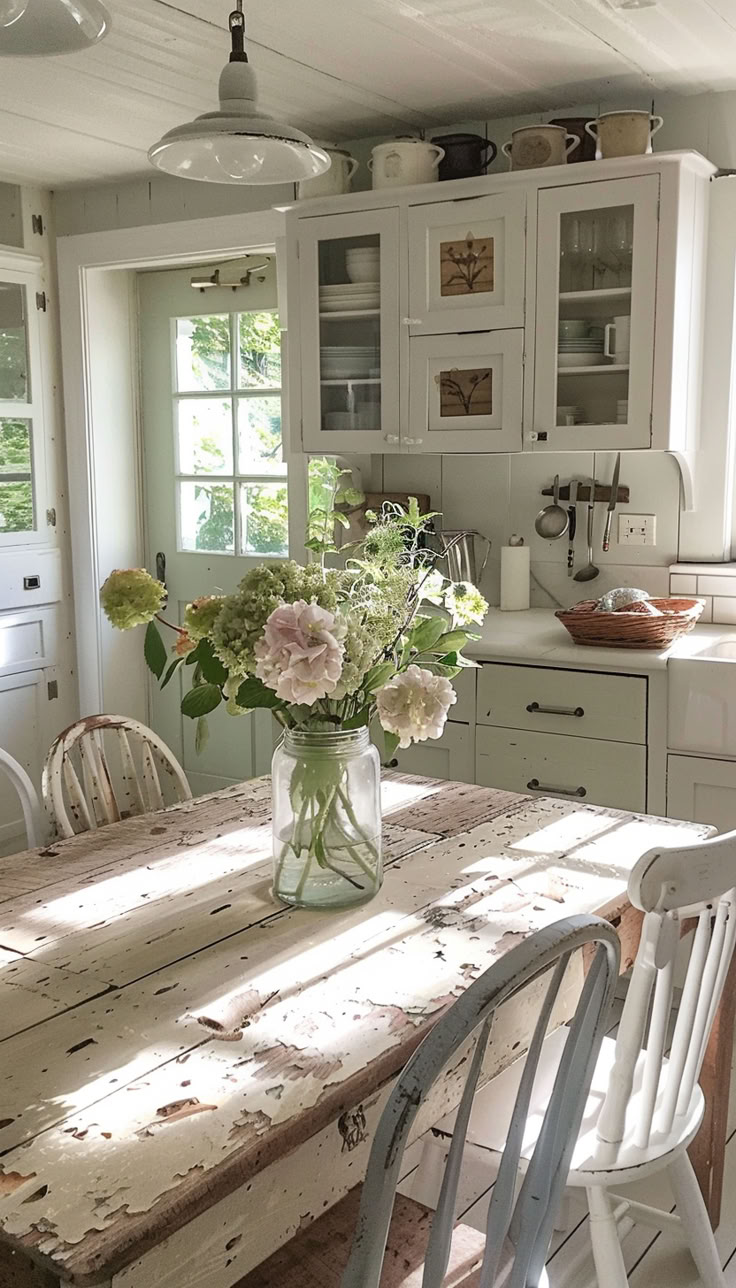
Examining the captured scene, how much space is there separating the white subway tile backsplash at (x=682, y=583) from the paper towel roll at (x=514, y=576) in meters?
0.42

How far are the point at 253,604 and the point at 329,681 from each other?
5.5 inches

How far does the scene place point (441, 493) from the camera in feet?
12.0

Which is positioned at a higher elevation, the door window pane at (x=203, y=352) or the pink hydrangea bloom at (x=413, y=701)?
the door window pane at (x=203, y=352)

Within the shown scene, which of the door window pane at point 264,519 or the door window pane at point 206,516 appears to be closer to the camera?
the door window pane at point 264,519

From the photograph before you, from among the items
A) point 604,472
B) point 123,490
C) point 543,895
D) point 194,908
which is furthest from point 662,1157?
point 123,490

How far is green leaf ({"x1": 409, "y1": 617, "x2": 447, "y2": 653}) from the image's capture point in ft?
→ 5.44

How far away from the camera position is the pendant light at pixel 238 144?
1.73 m

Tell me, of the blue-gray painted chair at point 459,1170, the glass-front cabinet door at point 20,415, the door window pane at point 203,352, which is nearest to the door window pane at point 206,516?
the door window pane at point 203,352

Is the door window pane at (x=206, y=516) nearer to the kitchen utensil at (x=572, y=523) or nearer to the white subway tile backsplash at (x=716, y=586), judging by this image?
the kitchen utensil at (x=572, y=523)

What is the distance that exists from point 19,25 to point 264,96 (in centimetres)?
178

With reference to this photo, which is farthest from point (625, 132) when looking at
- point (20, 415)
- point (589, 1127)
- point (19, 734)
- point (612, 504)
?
point (19, 734)


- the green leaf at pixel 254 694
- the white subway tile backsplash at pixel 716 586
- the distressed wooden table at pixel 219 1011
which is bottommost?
the distressed wooden table at pixel 219 1011

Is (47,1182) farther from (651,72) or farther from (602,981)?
(651,72)

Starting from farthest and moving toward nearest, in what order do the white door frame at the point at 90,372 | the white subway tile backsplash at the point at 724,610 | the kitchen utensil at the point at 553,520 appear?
1. the white door frame at the point at 90,372
2. the kitchen utensil at the point at 553,520
3. the white subway tile backsplash at the point at 724,610
